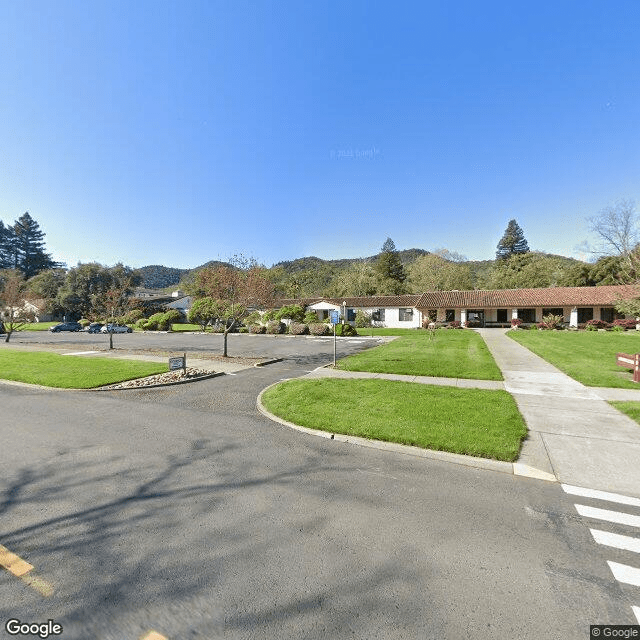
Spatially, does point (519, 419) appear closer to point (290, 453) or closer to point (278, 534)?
point (290, 453)

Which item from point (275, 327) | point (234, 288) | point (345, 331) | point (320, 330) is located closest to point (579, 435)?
point (234, 288)

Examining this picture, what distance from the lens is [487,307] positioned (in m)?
38.9

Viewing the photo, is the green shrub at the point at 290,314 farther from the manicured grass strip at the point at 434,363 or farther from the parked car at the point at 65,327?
the parked car at the point at 65,327

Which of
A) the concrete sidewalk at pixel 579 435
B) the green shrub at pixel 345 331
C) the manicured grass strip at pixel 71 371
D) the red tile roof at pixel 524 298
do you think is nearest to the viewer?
the concrete sidewalk at pixel 579 435

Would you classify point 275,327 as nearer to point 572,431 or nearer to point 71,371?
point 71,371

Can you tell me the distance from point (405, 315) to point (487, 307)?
9.50 metres

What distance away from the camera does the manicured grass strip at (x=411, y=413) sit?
5949mm

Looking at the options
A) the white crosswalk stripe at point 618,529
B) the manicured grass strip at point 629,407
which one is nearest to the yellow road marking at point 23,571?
the white crosswalk stripe at point 618,529

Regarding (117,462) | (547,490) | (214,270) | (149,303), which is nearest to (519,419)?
(547,490)

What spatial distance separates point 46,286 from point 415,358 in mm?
73280

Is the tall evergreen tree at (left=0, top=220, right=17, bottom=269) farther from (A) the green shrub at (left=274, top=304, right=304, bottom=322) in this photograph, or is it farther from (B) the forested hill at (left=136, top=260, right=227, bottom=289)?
(A) the green shrub at (left=274, top=304, right=304, bottom=322)

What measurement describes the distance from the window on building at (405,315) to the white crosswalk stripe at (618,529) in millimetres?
37609

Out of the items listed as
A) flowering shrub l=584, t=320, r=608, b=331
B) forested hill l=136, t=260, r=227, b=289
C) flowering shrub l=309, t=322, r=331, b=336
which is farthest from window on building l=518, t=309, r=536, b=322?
forested hill l=136, t=260, r=227, b=289

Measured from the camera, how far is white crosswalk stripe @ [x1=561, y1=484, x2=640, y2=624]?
3.04 m
